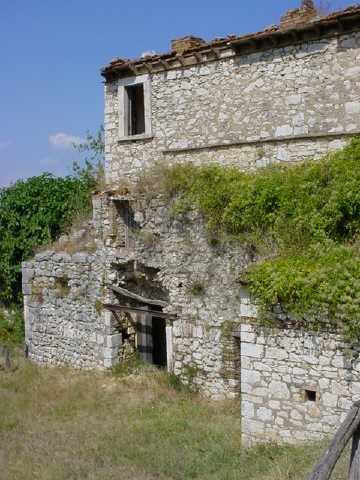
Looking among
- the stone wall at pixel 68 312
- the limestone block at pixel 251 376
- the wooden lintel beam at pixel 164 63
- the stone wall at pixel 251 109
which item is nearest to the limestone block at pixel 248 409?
the limestone block at pixel 251 376

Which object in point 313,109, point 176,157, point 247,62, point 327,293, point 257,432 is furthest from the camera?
point 176,157

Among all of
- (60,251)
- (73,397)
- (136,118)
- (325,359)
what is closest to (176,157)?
(136,118)

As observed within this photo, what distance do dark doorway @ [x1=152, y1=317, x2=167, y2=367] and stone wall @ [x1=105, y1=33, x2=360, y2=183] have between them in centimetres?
353

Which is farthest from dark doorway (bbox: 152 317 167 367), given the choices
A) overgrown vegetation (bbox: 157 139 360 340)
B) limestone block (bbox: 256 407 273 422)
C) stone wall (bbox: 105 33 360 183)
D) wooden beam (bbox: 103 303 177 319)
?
limestone block (bbox: 256 407 273 422)

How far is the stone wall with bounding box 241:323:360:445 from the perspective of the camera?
7.39 m

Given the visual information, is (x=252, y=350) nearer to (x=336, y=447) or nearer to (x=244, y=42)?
(x=336, y=447)

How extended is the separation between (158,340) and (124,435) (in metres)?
4.10

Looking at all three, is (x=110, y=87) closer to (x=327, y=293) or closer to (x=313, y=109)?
(x=313, y=109)

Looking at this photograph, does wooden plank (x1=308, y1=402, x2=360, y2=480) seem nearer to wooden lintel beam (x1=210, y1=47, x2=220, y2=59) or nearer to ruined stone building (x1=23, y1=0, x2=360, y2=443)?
ruined stone building (x1=23, y1=0, x2=360, y2=443)

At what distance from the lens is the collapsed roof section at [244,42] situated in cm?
997

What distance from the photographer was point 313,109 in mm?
10523

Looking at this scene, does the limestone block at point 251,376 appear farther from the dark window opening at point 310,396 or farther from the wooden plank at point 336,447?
the wooden plank at point 336,447

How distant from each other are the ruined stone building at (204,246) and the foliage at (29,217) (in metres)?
2.70

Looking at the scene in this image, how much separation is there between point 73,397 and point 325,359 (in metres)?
5.98
